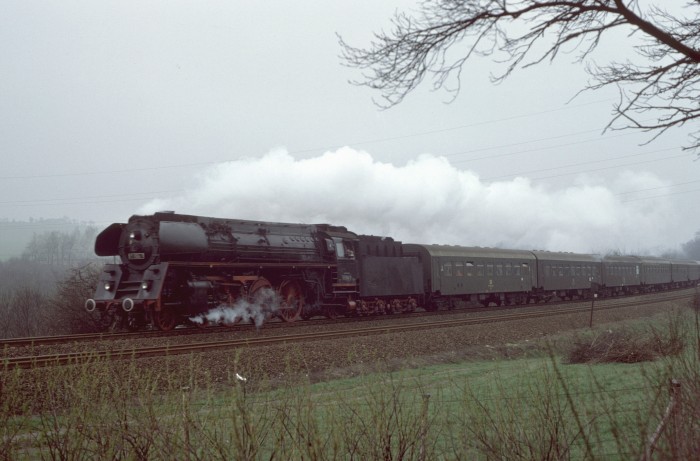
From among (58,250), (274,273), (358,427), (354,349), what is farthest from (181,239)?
(58,250)

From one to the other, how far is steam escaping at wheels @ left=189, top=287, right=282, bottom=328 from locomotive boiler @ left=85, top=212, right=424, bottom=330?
6 centimetres

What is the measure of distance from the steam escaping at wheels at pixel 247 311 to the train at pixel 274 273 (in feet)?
0.13

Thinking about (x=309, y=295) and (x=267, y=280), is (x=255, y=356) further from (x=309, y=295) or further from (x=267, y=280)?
(x=309, y=295)

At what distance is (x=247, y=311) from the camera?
873 inches

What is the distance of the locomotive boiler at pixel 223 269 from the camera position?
20.0 metres

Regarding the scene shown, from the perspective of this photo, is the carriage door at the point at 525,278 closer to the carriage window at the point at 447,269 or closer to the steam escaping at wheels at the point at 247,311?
the carriage window at the point at 447,269

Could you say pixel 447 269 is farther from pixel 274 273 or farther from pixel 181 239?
pixel 181 239

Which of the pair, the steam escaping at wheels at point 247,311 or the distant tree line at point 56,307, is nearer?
the steam escaping at wheels at point 247,311

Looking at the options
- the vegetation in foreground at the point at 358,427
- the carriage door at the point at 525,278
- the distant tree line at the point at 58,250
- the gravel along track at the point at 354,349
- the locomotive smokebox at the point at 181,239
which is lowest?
the gravel along track at the point at 354,349

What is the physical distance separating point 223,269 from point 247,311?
1.75 meters

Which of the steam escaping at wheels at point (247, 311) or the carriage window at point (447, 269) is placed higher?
the carriage window at point (447, 269)

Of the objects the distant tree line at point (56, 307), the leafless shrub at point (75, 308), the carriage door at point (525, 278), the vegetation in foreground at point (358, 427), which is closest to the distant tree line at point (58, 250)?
the distant tree line at point (56, 307)

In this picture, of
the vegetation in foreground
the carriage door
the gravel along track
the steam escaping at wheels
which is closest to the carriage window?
the carriage door

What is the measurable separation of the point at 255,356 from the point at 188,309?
7095mm
